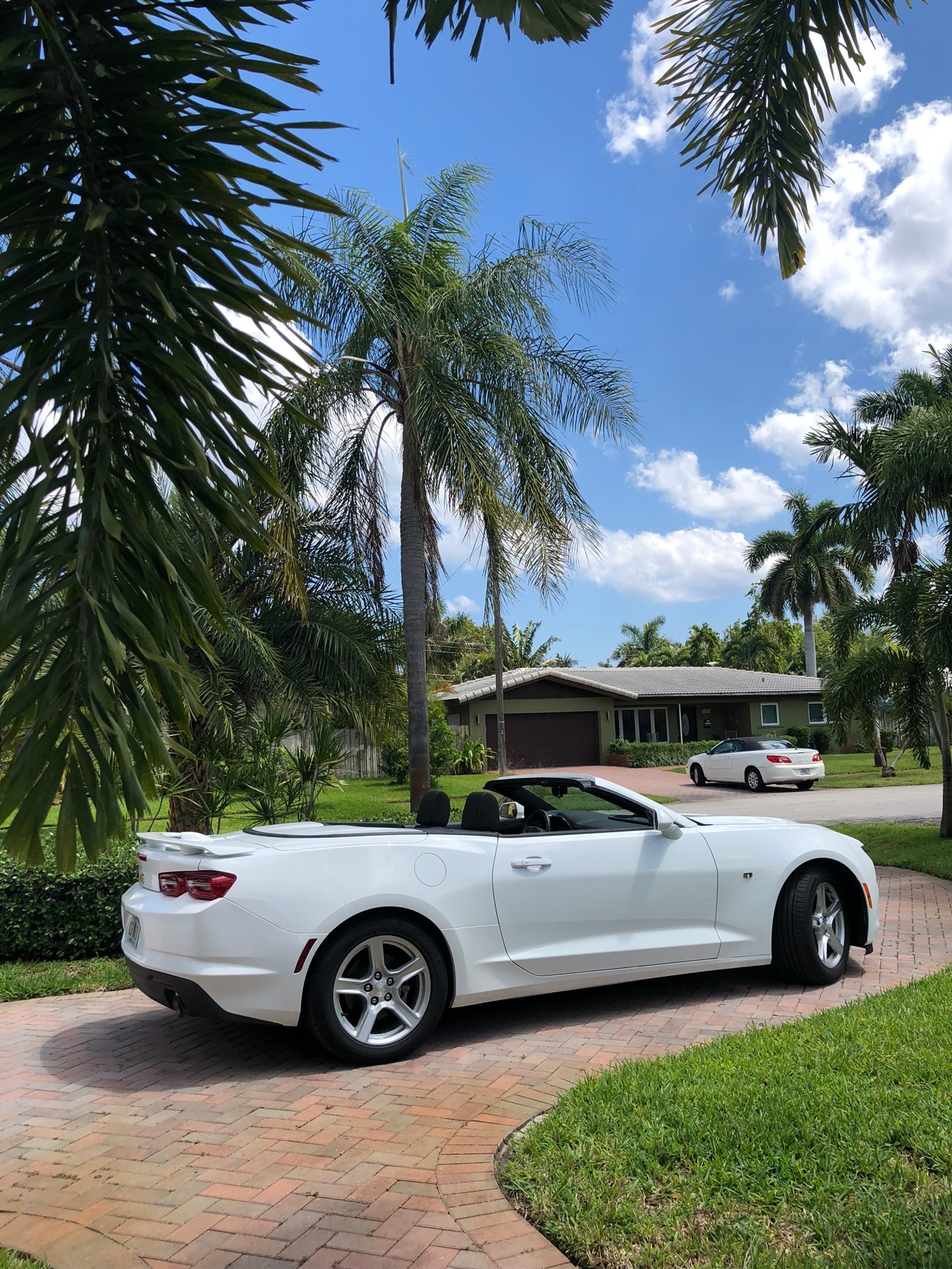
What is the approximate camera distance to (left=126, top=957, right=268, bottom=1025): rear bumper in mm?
4934

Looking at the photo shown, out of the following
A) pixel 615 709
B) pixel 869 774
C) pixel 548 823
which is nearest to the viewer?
pixel 548 823

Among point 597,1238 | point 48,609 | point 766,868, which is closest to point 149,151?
point 48,609

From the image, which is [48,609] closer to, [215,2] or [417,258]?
[215,2]

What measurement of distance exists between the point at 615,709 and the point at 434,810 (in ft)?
118

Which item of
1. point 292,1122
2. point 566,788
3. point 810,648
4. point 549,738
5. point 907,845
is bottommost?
point 292,1122

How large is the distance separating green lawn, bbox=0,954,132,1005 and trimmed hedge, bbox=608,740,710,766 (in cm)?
3260

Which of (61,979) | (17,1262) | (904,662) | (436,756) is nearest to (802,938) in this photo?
(17,1262)

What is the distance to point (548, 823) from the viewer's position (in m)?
6.45

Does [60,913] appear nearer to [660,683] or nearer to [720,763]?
[720,763]

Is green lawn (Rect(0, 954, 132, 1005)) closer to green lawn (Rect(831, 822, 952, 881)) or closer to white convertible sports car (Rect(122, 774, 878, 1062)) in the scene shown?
white convertible sports car (Rect(122, 774, 878, 1062))

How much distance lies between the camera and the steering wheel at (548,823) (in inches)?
253

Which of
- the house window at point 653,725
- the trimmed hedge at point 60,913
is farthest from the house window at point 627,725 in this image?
the trimmed hedge at point 60,913

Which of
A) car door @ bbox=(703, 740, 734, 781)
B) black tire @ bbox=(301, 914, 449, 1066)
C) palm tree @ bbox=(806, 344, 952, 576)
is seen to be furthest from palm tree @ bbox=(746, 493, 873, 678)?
black tire @ bbox=(301, 914, 449, 1066)

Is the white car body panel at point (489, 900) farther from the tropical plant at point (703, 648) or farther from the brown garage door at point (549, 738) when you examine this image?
the tropical plant at point (703, 648)
